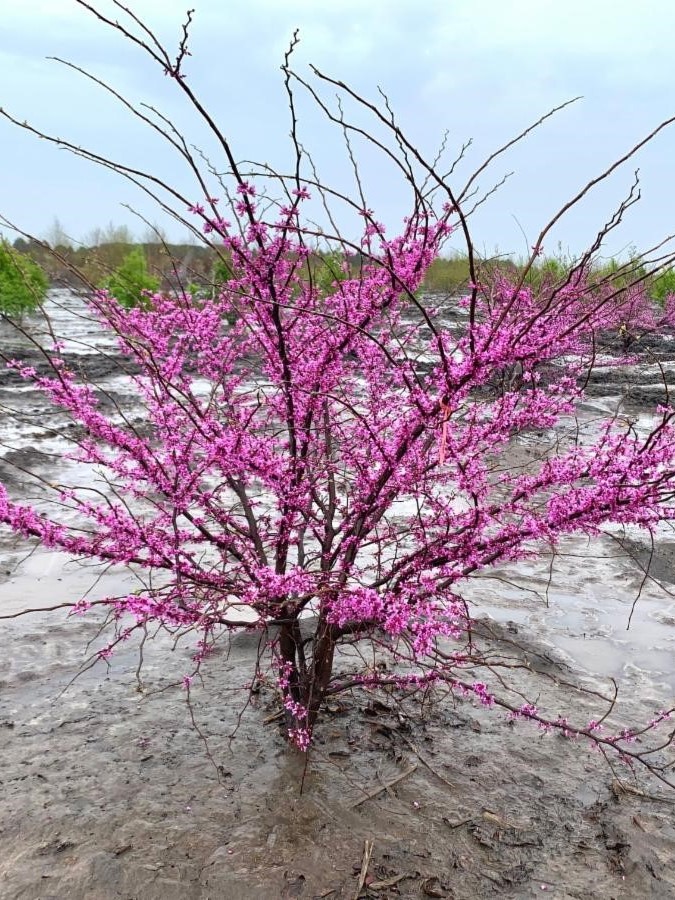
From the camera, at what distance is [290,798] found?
9.70ft

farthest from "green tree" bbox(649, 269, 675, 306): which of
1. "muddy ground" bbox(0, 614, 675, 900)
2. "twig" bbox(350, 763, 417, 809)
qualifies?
"twig" bbox(350, 763, 417, 809)

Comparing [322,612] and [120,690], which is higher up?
[322,612]

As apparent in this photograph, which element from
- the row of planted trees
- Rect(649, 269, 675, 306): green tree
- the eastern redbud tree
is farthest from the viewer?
Rect(649, 269, 675, 306): green tree

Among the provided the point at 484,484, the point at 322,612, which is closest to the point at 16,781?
the point at 322,612

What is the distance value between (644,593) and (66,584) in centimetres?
462

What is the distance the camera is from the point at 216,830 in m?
2.76

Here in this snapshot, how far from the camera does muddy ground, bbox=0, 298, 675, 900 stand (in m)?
2.57

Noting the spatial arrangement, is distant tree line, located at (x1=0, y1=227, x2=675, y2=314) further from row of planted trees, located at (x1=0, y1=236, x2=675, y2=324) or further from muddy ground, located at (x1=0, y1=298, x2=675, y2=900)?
muddy ground, located at (x1=0, y1=298, x2=675, y2=900)

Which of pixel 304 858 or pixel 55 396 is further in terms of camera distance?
pixel 55 396

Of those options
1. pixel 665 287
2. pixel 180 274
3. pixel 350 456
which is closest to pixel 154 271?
pixel 350 456

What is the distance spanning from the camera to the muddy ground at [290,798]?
2.57m

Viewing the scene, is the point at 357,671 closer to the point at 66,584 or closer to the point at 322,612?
the point at 322,612

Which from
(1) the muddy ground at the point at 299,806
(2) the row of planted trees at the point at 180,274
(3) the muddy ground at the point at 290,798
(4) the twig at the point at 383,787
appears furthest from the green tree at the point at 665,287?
(4) the twig at the point at 383,787

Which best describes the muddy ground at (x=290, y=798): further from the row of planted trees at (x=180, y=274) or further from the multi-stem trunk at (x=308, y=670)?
the row of planted trees at (x=180, y=274)
